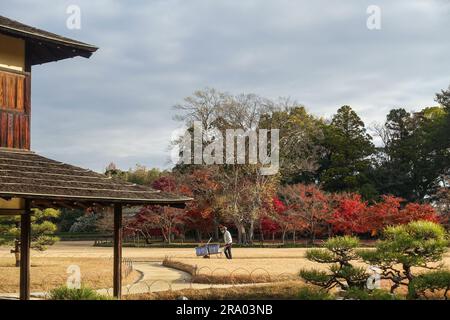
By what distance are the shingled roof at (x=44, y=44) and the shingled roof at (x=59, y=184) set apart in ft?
7.70

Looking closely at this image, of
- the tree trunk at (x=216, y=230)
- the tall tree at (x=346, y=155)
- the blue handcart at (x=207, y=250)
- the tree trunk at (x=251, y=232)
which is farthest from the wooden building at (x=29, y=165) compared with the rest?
the tall tree at (x=346, y=155)

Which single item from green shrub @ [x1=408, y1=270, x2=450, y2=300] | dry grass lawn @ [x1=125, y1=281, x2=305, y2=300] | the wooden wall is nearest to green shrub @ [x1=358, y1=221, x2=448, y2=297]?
green shrub @ [x1=408, y1=270, x2=450, y2=300]

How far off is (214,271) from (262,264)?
10.1ft

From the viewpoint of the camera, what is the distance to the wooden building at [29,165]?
36.5ft

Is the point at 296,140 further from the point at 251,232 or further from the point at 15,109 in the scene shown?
the point at 15,109

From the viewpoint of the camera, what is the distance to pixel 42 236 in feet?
69.5

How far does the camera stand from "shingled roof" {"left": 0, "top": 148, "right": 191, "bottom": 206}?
1018 cm

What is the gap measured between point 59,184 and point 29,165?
90 cm

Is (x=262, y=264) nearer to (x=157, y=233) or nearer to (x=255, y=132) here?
(x=255, y=132)

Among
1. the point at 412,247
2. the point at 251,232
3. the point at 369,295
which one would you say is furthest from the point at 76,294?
the point at 251,232

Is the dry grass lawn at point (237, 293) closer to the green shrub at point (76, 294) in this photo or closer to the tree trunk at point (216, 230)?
the green shrub at point (76, 294)

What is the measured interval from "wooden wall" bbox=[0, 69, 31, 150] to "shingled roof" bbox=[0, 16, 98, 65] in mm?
753
